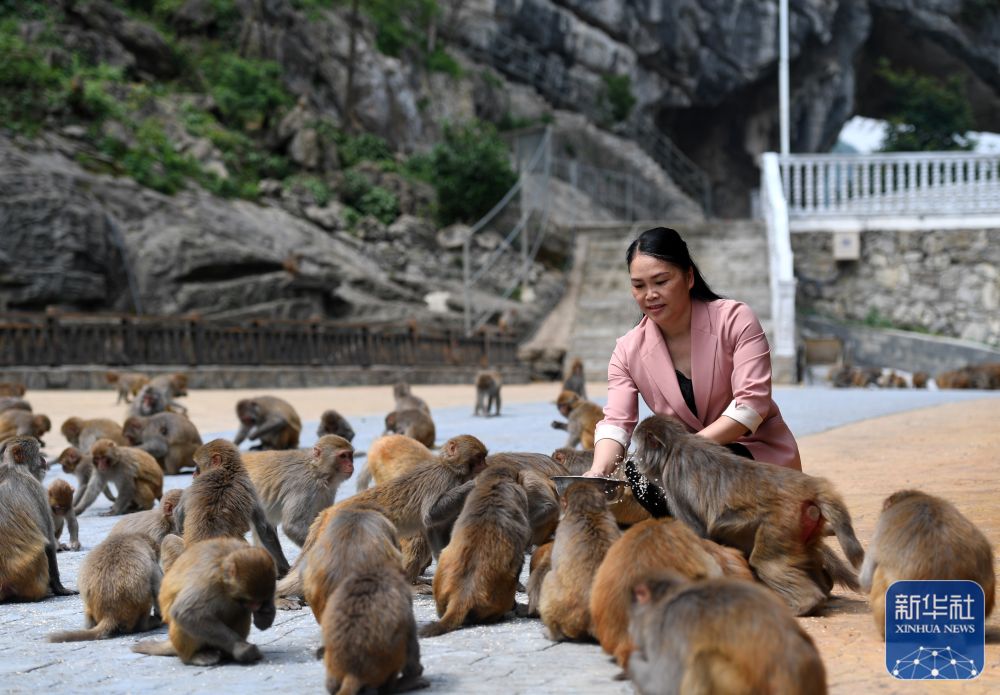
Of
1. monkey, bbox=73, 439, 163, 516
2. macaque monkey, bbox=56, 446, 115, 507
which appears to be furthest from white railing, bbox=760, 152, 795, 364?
macaque monkey, bbox=56, 446, 115, 507

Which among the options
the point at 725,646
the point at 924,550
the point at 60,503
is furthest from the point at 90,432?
the point at 725,646

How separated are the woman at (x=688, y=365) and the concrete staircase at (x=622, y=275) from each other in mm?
16921

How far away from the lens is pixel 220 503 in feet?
15.8

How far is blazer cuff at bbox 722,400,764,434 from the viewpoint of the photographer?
16.2 ft

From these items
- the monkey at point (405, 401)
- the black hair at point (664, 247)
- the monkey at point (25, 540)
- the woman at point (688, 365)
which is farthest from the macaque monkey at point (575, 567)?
the monkey at point (405, 401)

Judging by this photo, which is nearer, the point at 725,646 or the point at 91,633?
the point at 725,646

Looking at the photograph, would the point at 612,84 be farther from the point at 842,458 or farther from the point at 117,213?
the point at 842,458

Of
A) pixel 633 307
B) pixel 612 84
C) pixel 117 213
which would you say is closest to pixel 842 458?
pixel 633 307

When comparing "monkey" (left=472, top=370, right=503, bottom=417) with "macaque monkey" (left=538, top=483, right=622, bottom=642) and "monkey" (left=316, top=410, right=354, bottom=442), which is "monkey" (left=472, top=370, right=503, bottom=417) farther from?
"macaque monkey" (left=538, top=483, right=622, bottom=642)

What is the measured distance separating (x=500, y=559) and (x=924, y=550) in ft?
5.14

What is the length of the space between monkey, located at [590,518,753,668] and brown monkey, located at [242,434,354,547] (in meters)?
2.16

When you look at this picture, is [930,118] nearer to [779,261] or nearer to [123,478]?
[779,261]

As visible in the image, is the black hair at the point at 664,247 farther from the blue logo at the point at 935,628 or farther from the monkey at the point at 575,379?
the monkey at the point at 575,379

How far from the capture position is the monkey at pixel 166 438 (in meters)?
9.01
